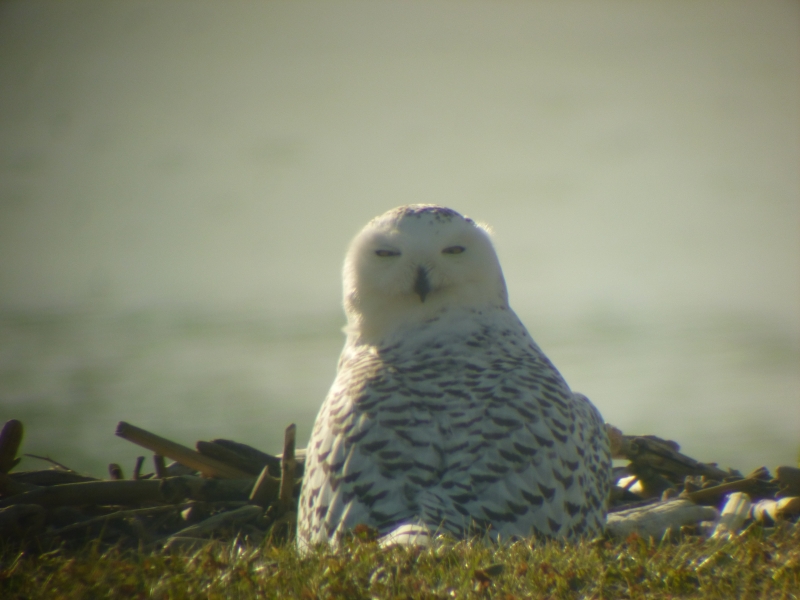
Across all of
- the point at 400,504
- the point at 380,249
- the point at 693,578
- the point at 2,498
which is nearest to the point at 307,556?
the point at 400,504

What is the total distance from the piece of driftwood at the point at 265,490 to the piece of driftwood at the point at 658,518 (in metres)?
2.01

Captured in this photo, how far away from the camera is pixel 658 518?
4.62 meters

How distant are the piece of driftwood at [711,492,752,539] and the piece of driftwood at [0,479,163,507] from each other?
3271 mm

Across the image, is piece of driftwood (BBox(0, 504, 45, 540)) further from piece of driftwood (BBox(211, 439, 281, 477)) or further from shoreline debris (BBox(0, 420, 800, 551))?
piece of driftwood (BBox(211, 439, 281, 477))

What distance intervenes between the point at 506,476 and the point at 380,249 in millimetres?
1615

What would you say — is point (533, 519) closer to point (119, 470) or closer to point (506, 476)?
point (506, 476)

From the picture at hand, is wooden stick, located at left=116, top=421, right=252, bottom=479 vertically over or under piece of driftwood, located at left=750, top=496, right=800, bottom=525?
over

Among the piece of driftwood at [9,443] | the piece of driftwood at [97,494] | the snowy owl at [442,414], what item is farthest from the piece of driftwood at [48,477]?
the snowy owl at [442,414]

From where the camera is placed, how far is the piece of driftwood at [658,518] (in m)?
4.48

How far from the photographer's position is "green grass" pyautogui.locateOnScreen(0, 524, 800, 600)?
2.68 metres

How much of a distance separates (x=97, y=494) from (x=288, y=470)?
1.15 meters

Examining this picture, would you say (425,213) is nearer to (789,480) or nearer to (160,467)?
(160,467)

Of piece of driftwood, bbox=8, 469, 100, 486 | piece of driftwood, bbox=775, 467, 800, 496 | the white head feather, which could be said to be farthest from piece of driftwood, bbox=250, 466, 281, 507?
piece of driftwood, bbox=775, 467, 800, 496

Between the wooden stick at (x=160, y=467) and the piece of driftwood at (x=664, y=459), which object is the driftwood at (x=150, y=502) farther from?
the piece of driftwood at (x=664, y=459)
